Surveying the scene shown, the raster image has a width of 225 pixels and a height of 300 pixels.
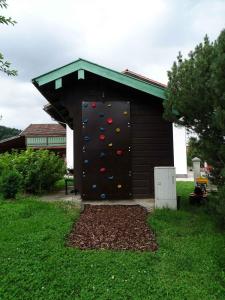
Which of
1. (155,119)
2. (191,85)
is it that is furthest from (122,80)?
(191,85)

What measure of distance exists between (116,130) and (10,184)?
329 cm

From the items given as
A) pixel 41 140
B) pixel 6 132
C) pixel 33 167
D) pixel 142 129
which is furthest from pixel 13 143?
pixel 6 132

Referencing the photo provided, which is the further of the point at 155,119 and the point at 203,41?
the point at 155,119

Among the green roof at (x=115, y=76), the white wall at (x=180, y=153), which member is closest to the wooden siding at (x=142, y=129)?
the green roof at (x=115, y=76)

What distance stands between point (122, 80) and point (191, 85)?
2658mm

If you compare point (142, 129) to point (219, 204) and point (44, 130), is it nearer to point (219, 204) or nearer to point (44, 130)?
point (219, 204)

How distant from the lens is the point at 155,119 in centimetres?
938

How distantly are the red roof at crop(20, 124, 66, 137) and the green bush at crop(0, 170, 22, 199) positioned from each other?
23426 mm

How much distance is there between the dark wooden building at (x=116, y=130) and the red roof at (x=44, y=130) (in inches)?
907

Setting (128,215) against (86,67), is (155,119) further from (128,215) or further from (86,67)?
(128,215)

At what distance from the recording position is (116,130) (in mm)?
9102

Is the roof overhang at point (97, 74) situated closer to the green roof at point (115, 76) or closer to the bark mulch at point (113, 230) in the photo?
the green roof at point (115, 76)

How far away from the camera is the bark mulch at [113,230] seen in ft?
17.6

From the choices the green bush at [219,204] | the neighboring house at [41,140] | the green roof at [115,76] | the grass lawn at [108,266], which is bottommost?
the grass lawn at [108,266]
